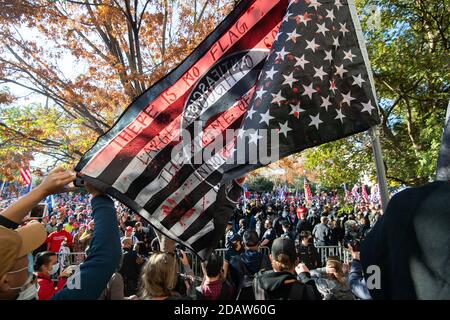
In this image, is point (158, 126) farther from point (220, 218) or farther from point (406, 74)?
point (406, 74)

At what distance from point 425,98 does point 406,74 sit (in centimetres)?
94

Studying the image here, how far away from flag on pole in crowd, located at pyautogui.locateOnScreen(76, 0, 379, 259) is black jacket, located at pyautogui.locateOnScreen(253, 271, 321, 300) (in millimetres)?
629

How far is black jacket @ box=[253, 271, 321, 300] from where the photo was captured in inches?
125

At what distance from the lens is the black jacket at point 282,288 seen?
3172 mm

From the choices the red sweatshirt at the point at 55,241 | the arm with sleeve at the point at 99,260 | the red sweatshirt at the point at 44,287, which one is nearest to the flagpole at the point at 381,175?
the arm with sleeve at the point at 99,260

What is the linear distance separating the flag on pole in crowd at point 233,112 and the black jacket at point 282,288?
0.63 m

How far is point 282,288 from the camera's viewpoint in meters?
3.23

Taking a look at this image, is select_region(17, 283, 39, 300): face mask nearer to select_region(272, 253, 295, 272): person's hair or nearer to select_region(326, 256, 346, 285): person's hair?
A: select_region(272, 253, 295, 272): person's hair

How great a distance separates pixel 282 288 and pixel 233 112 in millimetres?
1772

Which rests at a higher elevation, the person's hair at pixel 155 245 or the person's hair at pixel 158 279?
the person's hair at pixel 155 245

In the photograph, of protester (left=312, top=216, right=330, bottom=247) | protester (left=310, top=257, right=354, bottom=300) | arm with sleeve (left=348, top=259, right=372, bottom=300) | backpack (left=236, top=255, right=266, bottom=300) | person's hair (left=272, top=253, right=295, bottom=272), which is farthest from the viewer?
protester (left=312, top=216, right=330, bottom=247)

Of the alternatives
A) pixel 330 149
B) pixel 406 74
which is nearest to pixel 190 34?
pixel 330 149

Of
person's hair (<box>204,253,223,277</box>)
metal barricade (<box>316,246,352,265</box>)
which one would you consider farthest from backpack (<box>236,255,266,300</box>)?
metal barricade (<box>316,246,352,265</box>)

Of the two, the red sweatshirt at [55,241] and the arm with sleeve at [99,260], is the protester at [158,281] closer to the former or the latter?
the arm with sleeve at [99,260]
